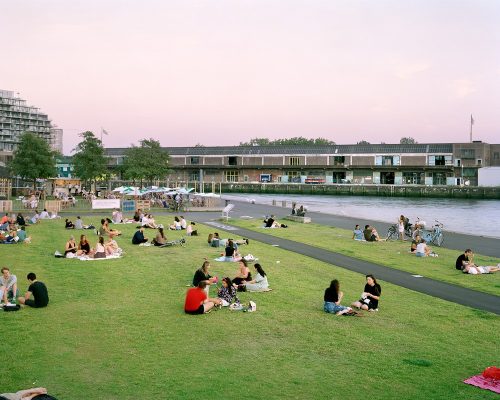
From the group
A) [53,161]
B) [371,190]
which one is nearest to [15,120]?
[53,161]

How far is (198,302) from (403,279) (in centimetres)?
961

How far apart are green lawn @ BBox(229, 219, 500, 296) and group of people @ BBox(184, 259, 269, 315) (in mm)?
7943

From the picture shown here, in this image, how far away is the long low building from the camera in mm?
129750

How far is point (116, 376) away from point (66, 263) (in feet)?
42.7

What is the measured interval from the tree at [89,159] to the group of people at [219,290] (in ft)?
208

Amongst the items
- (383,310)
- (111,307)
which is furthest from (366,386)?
(111,307)

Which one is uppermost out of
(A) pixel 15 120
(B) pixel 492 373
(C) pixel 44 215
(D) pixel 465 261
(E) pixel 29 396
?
(A) pixel 15 120

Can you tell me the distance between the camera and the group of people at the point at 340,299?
48.3 ft

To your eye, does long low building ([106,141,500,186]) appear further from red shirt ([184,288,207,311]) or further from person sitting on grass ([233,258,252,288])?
red shirt ([184,288,207,311])

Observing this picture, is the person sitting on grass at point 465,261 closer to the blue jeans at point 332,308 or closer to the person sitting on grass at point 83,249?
the blue jeans at point 332,308

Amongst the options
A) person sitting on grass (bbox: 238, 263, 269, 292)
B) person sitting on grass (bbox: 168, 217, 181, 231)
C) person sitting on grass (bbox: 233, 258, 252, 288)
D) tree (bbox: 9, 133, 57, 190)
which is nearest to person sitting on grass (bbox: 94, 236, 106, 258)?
person sitting on grass (bbox: 233, 258, 252, 288)

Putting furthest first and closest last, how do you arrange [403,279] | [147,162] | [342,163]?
[342,163], [147,162], [403,279]

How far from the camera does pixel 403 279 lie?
20688mm

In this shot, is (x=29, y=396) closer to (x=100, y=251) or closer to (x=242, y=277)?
(x=242, y=277)
